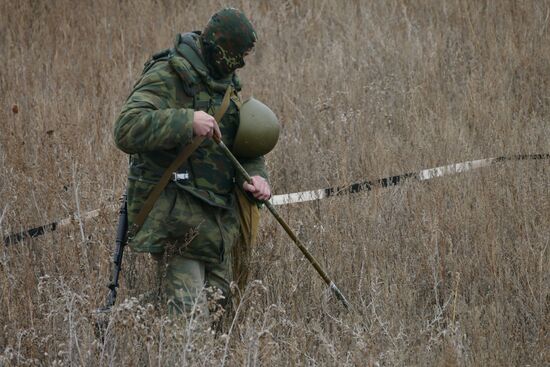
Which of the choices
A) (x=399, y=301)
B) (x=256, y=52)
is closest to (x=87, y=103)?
(x=256, y=52)

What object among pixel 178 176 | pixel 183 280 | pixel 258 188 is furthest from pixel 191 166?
pixel 183 280

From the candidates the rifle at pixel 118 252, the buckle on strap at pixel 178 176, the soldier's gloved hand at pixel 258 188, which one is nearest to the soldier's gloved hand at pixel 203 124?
the buckle on strap at pixel 178 176

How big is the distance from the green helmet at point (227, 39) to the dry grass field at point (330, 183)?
100 centimetres

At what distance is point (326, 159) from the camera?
654 cm

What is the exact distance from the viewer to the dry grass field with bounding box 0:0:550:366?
4055 millimetres

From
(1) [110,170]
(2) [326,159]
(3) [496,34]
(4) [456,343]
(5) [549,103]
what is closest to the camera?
(4) [456,343]

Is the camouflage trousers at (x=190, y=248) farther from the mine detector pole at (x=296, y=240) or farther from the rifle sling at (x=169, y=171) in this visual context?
the mine detector pole at (x=296, y=240)

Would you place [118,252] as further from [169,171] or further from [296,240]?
[296,240]

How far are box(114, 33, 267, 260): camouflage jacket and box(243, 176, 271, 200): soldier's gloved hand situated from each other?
0.29ft

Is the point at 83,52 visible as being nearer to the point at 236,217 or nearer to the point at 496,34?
the point at 496,34

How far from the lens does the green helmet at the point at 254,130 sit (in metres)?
4.22

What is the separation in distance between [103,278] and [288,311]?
94 centimetres

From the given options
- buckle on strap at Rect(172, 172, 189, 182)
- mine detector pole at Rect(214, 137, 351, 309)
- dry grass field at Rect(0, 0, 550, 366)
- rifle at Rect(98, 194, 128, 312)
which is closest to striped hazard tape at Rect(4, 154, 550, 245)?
dry grass field at Rect(0, 0, 550, 366)

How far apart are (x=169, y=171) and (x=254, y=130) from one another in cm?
43
